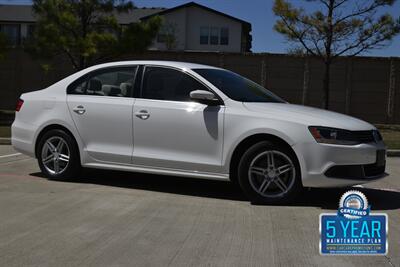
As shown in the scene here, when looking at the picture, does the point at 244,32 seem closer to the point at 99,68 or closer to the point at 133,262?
the point at 99,68

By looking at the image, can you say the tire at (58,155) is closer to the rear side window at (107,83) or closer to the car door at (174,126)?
the rear side window at (107,83)

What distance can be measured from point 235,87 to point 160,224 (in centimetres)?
226

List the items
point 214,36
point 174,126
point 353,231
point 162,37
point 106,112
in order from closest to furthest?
1. point 353,231
2. point 174,126
3. point 106,112
4. point 162,37
5. point 214,36

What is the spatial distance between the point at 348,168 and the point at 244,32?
1725 inches

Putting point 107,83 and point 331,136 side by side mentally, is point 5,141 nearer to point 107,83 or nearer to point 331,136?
point 107,83

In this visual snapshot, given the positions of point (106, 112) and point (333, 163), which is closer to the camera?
point (333, 163)

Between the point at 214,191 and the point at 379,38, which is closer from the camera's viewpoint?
the point at 214,191

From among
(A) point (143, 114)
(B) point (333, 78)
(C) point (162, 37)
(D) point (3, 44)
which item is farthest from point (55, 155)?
(C) point (162, 37)

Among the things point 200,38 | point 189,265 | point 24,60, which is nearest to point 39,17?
point 24,60

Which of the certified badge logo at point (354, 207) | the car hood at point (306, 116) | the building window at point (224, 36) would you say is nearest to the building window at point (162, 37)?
the building window at point (224, 36)

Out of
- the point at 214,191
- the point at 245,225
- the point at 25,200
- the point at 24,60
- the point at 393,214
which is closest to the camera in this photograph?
the point at 245,225

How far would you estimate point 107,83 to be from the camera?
7219mm

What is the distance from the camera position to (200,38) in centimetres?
4625

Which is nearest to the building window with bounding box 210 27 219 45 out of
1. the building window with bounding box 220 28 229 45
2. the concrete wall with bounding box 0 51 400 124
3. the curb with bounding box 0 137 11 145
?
the building window with bounding box 220 28 229 45
